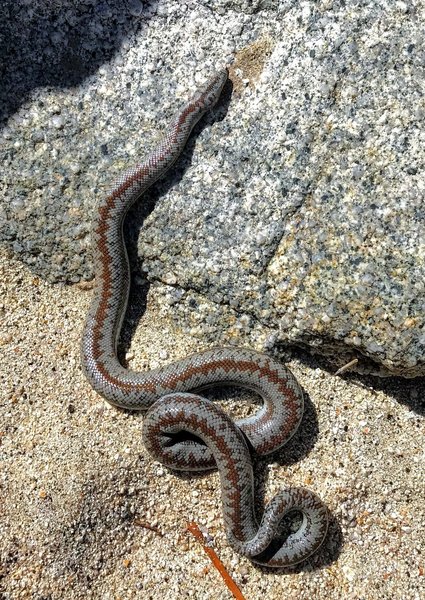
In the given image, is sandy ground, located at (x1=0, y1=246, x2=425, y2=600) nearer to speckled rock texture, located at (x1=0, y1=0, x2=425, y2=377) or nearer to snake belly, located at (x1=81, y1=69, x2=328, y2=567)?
snake belly, located at (x1=81, y1=69, x2=328, y2=567)

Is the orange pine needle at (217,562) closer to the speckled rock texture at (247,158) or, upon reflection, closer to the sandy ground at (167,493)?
the sandy ground at (167,493)

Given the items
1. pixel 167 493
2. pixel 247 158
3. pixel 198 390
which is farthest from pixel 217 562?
pixel 247 158

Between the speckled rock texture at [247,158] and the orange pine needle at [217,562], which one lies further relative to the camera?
the orange pine needle at [217,562]

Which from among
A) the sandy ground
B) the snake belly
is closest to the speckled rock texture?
the snake belly

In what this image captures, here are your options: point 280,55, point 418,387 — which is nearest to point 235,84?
point 280,55

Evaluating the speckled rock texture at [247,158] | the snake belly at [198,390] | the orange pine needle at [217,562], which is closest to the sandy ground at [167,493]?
the orange pine needle at [217,562]

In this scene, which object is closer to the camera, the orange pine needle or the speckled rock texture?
the speckled rock texture

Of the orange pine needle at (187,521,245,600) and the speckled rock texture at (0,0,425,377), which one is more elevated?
the speckled rock texture at (0,0,425,377)
